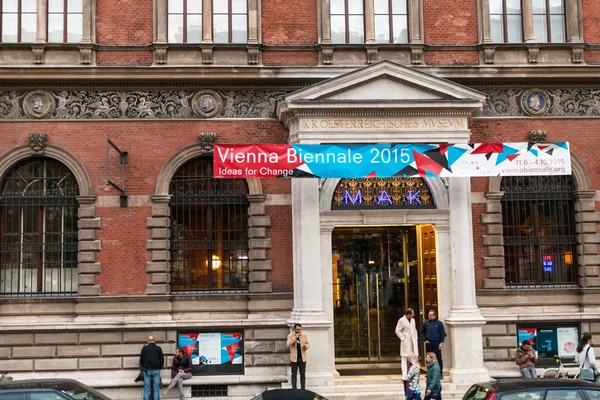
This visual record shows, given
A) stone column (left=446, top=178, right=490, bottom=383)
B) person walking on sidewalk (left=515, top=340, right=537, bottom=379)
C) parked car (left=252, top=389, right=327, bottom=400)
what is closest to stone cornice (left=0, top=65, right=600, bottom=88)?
stone column (left=446, top=178, right=490, bottom=383)

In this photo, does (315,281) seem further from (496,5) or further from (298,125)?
(496,5)

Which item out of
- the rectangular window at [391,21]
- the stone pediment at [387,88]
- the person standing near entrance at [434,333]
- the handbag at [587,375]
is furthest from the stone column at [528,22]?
the handbag at [587,375]

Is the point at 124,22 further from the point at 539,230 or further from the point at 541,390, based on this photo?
the point at 541,390

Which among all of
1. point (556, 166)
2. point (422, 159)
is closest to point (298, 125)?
point (422, 159)

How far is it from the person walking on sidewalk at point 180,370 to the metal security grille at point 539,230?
8.96 metres

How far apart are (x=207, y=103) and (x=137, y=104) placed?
186cm

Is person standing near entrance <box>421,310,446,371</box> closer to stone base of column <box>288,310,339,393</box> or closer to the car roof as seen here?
Result: stone base of column <box>288,310,339,393</box>

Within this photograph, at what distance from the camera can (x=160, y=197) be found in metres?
20.0

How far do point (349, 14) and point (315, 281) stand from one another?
7.56 m

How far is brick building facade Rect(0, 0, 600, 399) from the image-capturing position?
19.5 m

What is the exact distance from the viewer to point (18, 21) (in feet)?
67.4

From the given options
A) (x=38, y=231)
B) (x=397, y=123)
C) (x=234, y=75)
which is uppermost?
(x=234, y=75)

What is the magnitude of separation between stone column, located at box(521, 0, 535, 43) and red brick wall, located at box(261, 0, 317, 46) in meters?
5.90

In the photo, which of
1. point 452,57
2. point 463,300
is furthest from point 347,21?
point 463,300
